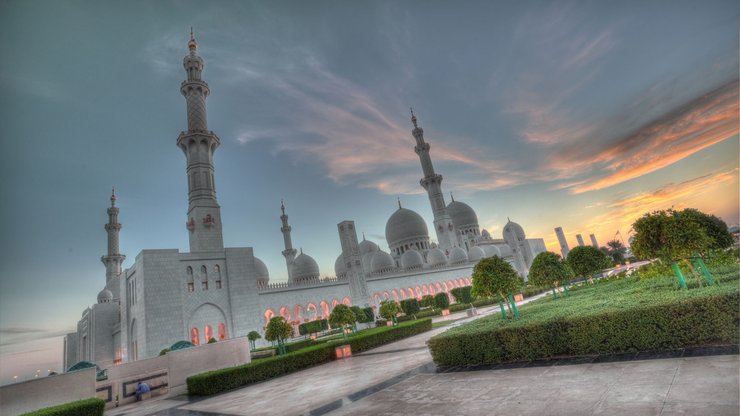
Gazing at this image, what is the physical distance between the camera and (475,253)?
61250 millimetres

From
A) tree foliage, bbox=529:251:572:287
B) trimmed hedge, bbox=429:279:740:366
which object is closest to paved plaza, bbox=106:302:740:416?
trimmed hedge, bbox=429:279:740:366

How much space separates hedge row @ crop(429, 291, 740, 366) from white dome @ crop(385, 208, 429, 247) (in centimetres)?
5175

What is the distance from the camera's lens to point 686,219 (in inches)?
385

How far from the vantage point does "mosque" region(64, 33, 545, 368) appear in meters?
28.6

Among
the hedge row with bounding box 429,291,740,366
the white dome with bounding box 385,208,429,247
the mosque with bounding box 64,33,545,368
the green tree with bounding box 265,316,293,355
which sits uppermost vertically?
the white dome with bounding box 385,208,429,247

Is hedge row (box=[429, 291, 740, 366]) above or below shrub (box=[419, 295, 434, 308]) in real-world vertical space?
below

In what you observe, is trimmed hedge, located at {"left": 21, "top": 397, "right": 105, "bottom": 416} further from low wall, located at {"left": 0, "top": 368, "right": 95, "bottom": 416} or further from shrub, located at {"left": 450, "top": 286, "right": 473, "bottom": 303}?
shrub, located at {"left": 450, "top": 286, "right": 473, "bottom": 303}

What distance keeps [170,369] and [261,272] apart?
33642 millimetres

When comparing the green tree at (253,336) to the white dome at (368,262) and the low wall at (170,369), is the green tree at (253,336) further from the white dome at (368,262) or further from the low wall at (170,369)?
the white dome at (368,262)

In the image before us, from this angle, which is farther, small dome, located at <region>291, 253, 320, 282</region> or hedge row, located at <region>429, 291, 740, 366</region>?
small dome, located at <region>291, 253, 320, 282</region>

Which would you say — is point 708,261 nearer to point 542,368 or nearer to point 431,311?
point 542,368

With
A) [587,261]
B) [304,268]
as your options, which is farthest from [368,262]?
[587,261]

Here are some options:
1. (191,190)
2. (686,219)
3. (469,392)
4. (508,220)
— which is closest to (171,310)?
(191,190)

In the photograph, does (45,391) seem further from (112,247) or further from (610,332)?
(112,247)
